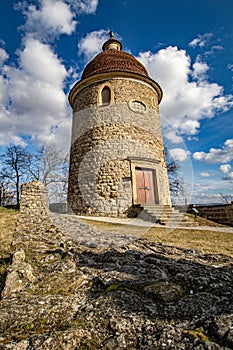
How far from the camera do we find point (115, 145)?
1213cm

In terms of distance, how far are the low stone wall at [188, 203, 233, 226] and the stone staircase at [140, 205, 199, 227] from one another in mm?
2749

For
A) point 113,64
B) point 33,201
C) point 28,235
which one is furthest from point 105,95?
point 28,235

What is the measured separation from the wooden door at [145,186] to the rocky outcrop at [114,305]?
841 cm

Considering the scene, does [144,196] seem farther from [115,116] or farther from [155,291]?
[155,291]

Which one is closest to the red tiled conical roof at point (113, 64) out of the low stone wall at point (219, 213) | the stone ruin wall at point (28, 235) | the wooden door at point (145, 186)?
the wooden door at point (145, 186)

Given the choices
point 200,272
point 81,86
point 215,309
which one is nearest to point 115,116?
point 81,86

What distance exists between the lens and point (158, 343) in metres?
1.51

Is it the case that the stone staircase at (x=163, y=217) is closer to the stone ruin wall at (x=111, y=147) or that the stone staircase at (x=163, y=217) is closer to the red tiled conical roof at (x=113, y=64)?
the stone ruin wall at (x=111, y=147)

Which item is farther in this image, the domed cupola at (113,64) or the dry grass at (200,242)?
the domed cupola at (113,64)

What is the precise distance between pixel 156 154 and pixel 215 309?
38.4ft

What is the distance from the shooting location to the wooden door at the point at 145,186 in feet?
39.4

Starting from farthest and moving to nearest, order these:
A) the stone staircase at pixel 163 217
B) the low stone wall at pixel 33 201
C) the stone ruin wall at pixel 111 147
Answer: the stone ruin wall at pixel 111 147 < the stone staircase at pixel 163 217 < the low stone wall at pixel 33 201

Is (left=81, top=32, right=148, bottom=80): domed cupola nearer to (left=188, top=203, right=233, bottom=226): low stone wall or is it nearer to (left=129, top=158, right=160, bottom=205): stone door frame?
(left=129, top=158, right=160, bottom=205): stone door frame

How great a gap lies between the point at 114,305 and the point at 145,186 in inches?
408
